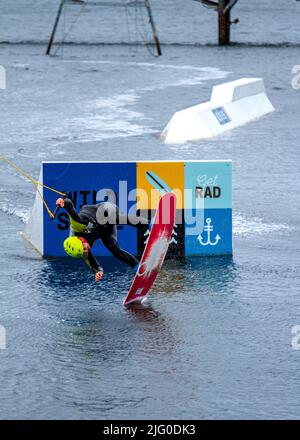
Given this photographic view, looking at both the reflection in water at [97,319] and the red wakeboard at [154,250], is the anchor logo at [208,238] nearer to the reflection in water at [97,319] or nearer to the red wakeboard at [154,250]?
the reflection in water at [97,319]

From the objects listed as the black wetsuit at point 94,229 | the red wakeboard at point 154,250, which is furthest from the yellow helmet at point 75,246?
the red wakeboard at point 154,250

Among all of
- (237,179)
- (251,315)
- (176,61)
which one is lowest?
(176,61)

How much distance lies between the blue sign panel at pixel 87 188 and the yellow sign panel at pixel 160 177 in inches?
4.4

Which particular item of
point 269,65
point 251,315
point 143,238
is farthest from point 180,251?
point 269,65

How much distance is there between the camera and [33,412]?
32.9 feet

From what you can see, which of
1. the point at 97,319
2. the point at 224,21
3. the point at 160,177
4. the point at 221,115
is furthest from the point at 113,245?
the point at 224,21

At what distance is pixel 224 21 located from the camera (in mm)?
47812

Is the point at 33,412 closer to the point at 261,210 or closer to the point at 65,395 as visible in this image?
the point at 65,395

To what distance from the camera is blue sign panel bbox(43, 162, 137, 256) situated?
15586 millimetres

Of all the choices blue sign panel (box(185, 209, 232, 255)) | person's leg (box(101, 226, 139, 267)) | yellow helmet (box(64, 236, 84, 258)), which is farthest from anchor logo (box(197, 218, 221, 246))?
yellow helmet (box(64, 236, 84, 258))

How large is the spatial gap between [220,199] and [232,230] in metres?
0.84

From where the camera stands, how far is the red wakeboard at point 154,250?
13.2 metres

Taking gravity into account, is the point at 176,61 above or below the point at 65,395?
below

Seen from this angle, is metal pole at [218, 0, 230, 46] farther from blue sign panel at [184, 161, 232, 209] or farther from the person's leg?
the person's leg
